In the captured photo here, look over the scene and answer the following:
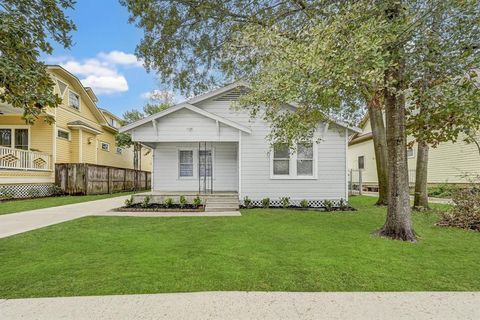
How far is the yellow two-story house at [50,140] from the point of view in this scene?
15375mm

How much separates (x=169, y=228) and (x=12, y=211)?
681 cm

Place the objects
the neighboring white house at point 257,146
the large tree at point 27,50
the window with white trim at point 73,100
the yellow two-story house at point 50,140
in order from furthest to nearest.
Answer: the window with white trim at point 73,100
the yellow two-story house at point 50,140
the neighboring white house at point 257,146
the large tree at point 27,50

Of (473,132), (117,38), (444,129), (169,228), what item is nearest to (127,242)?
(169,228)

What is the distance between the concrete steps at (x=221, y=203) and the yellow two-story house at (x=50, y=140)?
26.3ft

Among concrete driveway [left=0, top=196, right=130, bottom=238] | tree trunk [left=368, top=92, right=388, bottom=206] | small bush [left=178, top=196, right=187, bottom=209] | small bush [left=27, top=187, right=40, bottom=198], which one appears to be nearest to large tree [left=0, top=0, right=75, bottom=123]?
concrete driveway [left=0, top=196, right=130, bottom=238]

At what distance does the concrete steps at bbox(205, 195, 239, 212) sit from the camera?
458 inches

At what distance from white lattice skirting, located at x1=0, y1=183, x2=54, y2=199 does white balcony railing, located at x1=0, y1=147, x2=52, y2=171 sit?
87 centimetres

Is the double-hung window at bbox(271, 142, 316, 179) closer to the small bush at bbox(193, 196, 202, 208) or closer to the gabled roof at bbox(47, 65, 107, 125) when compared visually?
the small bush at bbox(193, 196, 202, 208)

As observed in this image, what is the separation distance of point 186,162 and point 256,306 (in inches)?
450

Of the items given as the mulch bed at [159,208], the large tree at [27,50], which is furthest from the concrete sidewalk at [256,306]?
the mulch bed at [159,208]

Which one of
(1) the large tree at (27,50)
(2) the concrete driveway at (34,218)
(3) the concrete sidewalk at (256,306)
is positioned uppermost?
(1) the large tree at (27,50)

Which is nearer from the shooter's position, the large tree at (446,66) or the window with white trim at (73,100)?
the large tree at (446,66)

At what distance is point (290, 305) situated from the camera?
338 cm

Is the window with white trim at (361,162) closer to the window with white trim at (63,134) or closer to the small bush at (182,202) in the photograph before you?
the small bush at (182,202)
